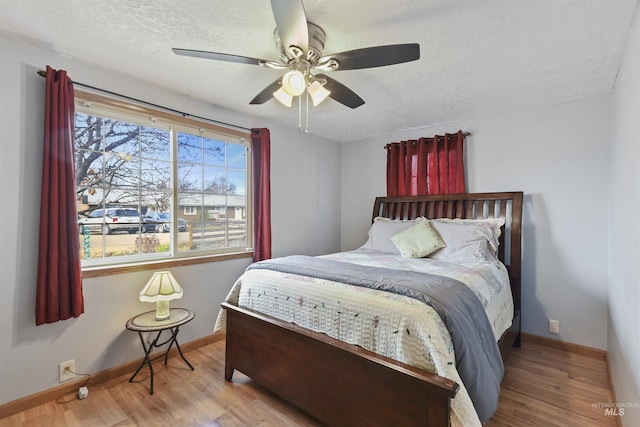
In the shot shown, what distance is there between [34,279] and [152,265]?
73cm

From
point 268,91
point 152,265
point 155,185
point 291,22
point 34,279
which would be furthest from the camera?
point 155,185

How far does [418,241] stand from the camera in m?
2.89

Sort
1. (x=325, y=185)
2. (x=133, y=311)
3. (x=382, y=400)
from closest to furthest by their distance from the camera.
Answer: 1. (x=382, y=400)
2. (x=133, y=311)
3. (x=325, y=185)

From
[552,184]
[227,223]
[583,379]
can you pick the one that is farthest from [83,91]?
[583,379]

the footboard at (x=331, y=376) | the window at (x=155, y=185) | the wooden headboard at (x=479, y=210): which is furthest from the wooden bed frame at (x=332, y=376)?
the window at (x=155, y=185)

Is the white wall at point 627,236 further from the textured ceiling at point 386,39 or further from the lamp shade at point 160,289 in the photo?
the lamp shade at point 160,289

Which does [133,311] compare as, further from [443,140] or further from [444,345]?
[443,140]

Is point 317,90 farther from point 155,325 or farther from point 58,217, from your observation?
point 155,325

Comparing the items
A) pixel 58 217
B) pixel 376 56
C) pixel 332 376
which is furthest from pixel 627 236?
pixel 58 217

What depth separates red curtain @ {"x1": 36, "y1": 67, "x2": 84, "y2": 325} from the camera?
1.94 metres

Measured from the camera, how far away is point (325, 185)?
14.0 ft

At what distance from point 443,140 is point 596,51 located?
5.18 ft

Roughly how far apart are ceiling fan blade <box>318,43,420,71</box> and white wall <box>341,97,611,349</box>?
2152 millimetres

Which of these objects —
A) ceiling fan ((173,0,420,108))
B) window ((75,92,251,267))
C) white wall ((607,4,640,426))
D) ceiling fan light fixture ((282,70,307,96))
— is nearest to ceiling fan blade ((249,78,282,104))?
ceiling fan ((173,0,420,108))
